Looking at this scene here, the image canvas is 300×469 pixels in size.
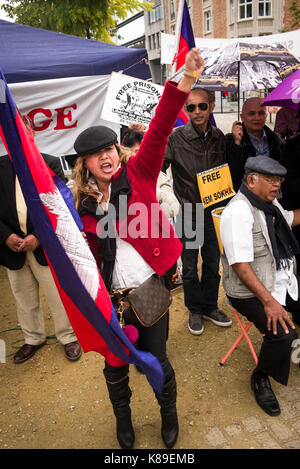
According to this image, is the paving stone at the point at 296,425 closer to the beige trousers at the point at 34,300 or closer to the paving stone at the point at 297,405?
the paving stone at the point at 297,405

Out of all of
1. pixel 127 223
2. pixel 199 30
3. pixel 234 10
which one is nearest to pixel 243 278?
pixel 127 223

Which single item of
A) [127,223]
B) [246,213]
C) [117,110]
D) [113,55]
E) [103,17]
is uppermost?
[103,17]

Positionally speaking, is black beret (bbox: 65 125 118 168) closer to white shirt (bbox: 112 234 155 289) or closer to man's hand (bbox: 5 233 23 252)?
white shirt (bbox: 112 234 155 289)

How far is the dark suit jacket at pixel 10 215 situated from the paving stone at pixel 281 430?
7.01 ft

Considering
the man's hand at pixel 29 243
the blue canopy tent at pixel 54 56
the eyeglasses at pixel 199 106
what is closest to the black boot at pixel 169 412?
the man's hand at pixel 29 243

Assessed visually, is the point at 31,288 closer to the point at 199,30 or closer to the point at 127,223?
the point at 127,223

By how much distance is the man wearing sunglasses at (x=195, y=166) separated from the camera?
9.84ft

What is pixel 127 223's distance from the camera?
1.86 metres

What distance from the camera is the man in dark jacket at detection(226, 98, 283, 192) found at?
310cm

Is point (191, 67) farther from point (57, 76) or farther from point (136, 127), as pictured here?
point (57, 76)

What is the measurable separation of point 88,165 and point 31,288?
169 centimetres

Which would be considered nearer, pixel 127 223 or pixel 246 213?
pixel 127 223

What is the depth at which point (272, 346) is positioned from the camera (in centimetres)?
231

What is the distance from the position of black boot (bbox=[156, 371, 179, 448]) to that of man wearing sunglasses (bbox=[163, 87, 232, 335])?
45.7 inches
